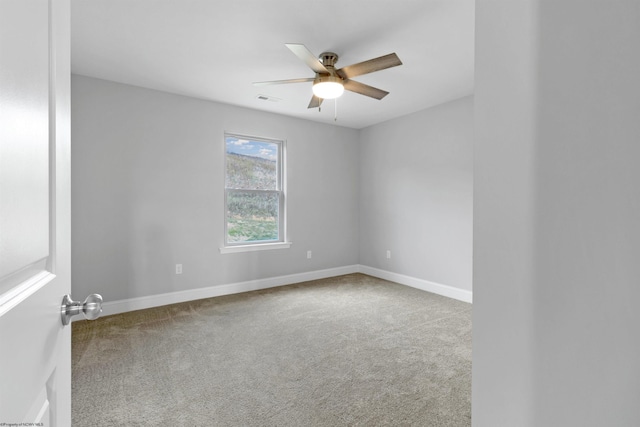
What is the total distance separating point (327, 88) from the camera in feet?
8.90

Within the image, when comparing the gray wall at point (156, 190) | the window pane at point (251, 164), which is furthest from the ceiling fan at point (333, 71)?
the window pane at point (251, 164)

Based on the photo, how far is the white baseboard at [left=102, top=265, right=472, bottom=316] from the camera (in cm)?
358

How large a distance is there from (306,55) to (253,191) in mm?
2553

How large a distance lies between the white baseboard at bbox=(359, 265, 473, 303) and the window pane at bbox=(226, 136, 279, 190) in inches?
85.3

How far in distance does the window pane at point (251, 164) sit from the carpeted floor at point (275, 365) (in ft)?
5.51

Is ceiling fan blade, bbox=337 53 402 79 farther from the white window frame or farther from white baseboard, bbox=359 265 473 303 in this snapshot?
white baseboard, bbox=359 265 473 303

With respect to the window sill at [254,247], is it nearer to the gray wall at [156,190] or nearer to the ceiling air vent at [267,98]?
the gray wall at [156,190]

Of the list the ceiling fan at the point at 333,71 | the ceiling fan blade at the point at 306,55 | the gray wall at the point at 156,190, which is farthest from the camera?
the gray wall at the point at 156,190

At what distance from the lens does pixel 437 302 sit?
3967 millimetres

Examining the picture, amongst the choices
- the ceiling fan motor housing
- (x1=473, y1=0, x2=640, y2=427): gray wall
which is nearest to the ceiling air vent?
the ceiling fan motor housing

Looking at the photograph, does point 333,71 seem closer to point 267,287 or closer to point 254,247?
point 254,247

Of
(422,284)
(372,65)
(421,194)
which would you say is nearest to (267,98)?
(372,65)

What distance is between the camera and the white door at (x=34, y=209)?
17.3 inches

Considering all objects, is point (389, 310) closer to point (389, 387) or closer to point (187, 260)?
point (389, 387)
